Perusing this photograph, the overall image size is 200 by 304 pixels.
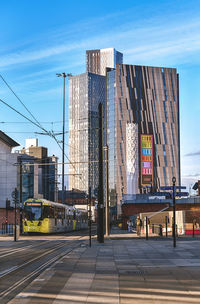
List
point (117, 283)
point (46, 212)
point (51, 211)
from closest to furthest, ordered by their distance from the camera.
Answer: point (117, 283)
point (46, 212)
point (51, 211)

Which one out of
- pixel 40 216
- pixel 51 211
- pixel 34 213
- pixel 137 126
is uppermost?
pixel 137 126

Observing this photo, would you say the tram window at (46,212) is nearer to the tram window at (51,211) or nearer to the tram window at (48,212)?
the tram window at (48,212)

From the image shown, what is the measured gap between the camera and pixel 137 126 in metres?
151

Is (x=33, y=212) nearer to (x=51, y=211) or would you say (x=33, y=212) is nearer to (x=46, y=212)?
(x=46, y=212)

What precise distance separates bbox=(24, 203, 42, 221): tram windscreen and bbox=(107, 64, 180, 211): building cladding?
350 feet

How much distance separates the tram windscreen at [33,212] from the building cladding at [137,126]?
106644 millimetres

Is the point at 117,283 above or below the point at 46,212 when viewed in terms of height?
below

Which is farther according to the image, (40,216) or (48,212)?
(48,212)

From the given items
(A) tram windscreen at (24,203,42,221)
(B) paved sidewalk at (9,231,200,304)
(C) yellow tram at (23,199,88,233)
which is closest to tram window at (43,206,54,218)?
(C) yellow tram at (23,199,88,233)

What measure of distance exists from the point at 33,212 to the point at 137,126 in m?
112

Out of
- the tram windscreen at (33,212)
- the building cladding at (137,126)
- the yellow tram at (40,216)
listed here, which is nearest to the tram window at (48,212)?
the yellow tram at (40,216)

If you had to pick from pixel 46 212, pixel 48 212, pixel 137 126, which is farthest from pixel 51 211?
pixel 137 126

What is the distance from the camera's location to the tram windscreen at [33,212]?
41.3 metres

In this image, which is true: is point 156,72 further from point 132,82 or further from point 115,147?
point 115,147
